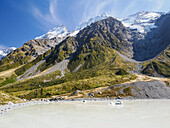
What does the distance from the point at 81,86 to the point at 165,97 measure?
90553mm

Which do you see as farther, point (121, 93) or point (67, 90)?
point (67, 90)

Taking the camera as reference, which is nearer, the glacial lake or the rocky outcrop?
the glacial lake

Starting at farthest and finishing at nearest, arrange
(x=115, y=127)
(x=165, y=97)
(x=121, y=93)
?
(x=121, y=93) → (x=165, y=97) → (x=115, y=127)

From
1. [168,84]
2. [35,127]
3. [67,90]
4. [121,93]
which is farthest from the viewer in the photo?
[67,90]

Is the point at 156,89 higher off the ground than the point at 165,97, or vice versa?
the point at 156,89

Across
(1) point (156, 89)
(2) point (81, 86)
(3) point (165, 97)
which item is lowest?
(3) point (165, 97)

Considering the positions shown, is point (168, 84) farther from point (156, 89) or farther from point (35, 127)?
point (35, 127)

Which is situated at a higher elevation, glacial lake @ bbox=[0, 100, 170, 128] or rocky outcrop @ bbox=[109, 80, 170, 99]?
rocky outcrop @ bbox=[109, 80, 170, 99]

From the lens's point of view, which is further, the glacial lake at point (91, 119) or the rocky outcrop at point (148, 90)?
the rocky outcrop at point (148, 90)

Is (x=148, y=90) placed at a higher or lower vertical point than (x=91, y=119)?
higher

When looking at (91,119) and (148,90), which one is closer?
(91,119)

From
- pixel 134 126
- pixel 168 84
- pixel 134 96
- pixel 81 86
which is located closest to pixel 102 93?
pixel 134 96

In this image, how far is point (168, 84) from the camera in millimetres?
128125

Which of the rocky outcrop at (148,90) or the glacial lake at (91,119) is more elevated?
the rocky outcrop at (148,90)
